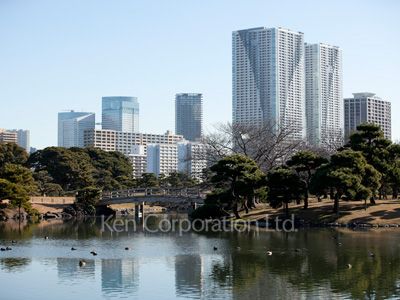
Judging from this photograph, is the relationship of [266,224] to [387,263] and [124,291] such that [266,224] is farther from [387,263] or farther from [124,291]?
[124,291]

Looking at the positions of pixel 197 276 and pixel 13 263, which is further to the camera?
pixel 13 263

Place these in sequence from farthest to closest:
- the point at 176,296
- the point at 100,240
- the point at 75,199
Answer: the point at 75,199 → the point at 100,240 → the point at 176,296

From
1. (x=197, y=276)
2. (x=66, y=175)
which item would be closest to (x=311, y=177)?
(x=197, y=276)

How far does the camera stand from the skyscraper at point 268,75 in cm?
15062

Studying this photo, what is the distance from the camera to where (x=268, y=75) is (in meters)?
154

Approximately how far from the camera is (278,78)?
499ft

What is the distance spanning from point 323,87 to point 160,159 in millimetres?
55428

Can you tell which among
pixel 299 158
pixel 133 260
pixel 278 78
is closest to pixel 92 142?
pixel 278 78

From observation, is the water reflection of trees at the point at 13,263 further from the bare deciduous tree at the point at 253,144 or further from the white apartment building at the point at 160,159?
the white apartment building at the point at 160,159

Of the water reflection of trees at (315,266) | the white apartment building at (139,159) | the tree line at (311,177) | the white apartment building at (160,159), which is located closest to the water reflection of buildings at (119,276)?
the water reflection of trees at (315,266)

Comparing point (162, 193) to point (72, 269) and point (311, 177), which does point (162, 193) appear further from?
point (72, 269)

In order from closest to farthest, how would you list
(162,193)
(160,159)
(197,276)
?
(197,276), (162,193), (160,159)

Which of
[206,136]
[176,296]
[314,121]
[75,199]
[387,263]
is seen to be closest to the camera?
[176,296]

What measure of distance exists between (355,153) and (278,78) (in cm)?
10439
